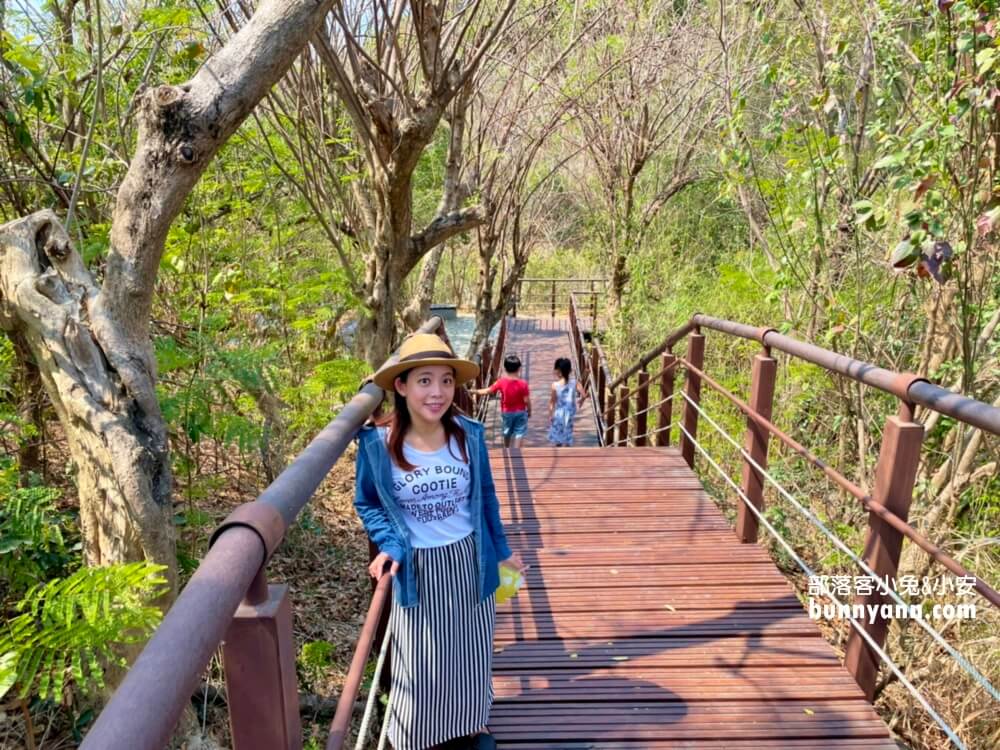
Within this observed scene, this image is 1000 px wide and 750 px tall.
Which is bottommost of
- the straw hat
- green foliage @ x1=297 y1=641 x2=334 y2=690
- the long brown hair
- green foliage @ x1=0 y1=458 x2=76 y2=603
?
green foliage @ x1=297 y1=641 x2=334 y2=690

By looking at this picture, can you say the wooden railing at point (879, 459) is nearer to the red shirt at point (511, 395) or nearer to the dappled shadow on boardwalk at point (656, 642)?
the dappled shadow on boardwalk at point (656, 642)

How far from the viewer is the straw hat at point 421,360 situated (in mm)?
1957

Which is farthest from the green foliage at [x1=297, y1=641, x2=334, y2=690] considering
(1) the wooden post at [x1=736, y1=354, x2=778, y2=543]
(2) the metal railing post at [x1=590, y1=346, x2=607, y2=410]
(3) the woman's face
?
(2) the metal railing post at [x1=590, y1=346, x2=607, y2=410]

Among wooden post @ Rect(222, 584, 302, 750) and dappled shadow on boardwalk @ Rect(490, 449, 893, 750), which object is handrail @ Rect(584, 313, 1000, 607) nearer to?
dappled shadow on boardwalk @ Rect(490, 449, 893, 750)

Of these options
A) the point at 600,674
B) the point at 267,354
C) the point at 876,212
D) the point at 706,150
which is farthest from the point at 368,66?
the point at 706,150

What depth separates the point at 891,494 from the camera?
7.45 ft

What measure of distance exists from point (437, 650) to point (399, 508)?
45 centimetres

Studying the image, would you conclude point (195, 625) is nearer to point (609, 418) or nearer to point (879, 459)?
point (879, 459)

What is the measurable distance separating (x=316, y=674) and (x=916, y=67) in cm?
532

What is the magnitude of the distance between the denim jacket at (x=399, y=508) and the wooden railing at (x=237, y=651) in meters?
0.45

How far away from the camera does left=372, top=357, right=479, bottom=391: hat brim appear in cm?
195

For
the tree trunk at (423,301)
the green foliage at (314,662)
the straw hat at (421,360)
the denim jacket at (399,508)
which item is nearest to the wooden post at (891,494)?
the denim jacket at (399,508)

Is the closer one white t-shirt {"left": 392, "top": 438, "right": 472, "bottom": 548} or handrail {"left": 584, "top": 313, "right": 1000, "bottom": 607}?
handrail {"left": 584, "top": 313, "right": 1000, "bottom": 607}

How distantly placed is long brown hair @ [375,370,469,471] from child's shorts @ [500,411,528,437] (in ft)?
17.2
